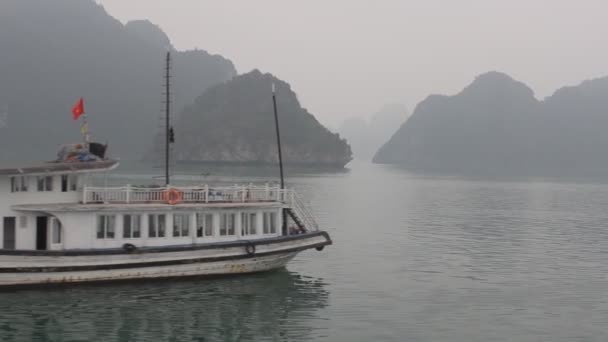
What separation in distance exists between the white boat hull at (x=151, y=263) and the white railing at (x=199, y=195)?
172 cm

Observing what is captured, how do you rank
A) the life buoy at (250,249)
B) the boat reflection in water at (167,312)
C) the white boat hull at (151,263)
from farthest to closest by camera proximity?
1. the life buoy at (250,249)
2. the white boat hull at (151,263)
3. the boat reflection in water at (167,312)

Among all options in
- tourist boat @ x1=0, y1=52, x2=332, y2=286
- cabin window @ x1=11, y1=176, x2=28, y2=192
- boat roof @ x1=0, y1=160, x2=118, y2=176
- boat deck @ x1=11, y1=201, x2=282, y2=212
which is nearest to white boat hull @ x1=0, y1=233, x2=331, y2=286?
tourist boat @ x1=0, y1=52, x2=332, y2=286

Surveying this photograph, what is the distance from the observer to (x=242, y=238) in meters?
25.9

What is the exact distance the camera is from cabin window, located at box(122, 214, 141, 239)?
24062mm

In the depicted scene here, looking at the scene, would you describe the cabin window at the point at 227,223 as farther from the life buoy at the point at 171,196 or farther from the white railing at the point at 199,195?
the life buoy at the point at 171,196

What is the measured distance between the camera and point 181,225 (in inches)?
980

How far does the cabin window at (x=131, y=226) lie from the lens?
24062 millimetres

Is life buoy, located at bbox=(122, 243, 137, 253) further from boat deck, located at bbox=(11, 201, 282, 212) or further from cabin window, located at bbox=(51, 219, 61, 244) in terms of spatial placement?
cabin window, located at bbox=(51, 219, 61, 244)

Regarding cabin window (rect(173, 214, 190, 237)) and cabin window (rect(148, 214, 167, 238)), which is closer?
cabin window (rect(148, 214, 167, 238))

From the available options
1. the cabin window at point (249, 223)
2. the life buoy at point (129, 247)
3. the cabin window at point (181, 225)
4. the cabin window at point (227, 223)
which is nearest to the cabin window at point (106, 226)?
the life buoy at point (129, 247)

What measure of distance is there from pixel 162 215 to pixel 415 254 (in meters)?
17.6

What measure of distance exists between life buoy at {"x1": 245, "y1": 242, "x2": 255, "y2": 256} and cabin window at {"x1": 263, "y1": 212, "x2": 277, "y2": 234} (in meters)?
1.38

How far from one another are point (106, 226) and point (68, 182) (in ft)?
7.27

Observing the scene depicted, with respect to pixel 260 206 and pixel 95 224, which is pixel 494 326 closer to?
pixel 260 206
